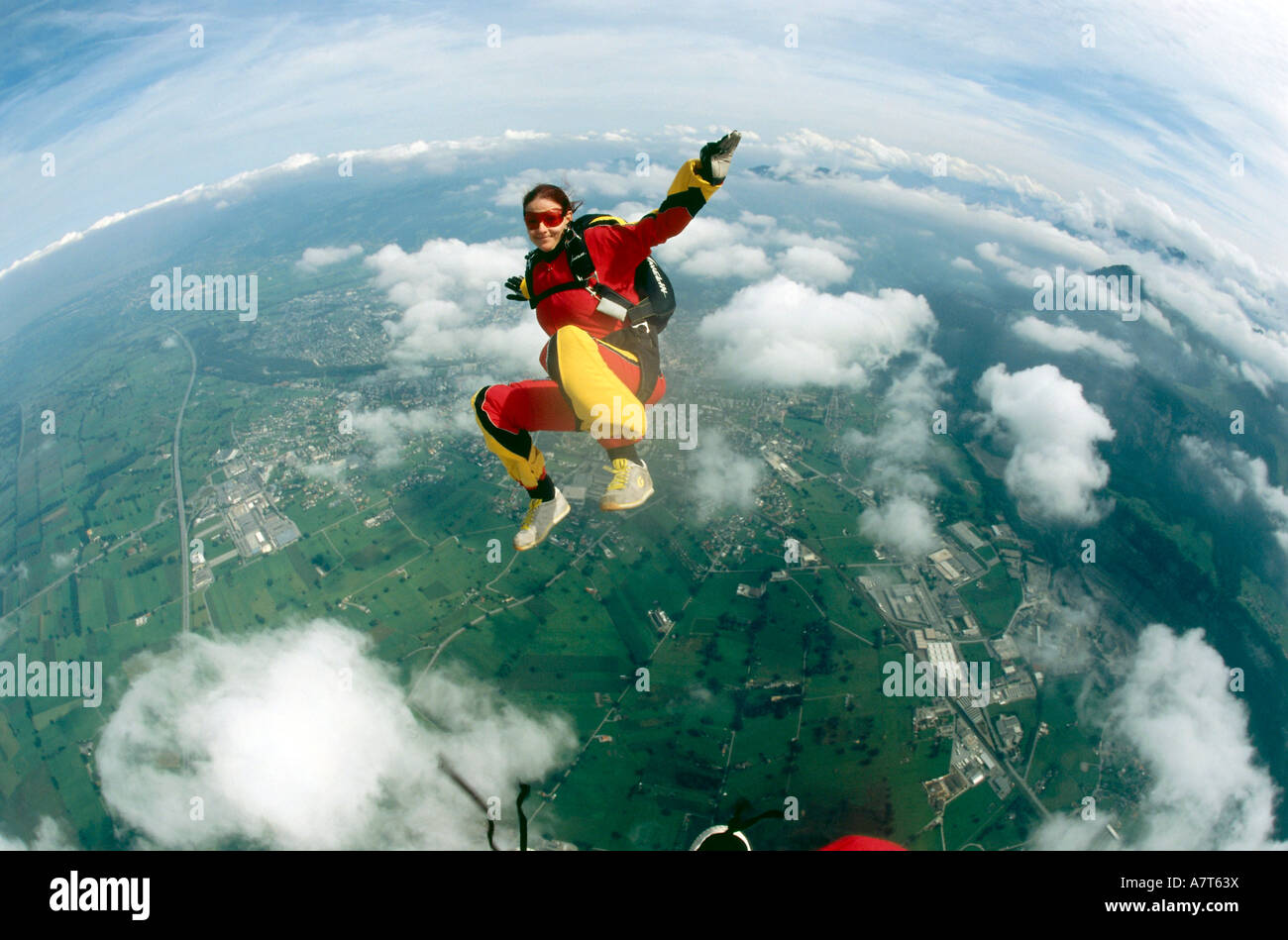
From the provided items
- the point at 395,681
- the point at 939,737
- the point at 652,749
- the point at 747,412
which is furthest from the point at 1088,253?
the point at 395,681

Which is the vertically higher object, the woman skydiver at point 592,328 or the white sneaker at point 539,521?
the woman skydiver at point 592,328

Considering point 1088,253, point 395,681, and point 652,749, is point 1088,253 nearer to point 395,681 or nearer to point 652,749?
point 652,749

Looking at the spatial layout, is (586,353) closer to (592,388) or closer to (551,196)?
(592,388)
